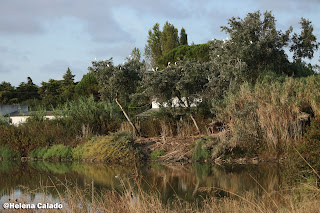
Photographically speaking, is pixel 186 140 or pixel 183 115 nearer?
pixel 186 140

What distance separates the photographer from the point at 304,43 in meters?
28.7

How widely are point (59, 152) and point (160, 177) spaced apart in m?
8.63

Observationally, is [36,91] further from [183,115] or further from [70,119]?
[183,115]

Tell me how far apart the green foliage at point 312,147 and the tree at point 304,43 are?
21.5 m

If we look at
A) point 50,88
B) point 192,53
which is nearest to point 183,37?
point 192,53

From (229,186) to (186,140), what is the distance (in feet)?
23.6

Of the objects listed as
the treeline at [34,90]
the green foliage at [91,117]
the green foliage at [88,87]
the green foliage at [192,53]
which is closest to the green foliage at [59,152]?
the green foliage at [91,117]

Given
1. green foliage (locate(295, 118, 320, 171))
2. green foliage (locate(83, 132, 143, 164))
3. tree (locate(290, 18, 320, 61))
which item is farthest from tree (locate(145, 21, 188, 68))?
green foliage (locate(295, 118, 320, 171))

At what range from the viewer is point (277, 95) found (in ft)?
55.2

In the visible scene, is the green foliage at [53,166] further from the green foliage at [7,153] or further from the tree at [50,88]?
the tree at [50,88]

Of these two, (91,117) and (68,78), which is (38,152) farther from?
(68,78)

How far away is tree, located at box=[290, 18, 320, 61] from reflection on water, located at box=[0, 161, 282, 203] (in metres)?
15.5

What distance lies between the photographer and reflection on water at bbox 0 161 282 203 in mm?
11500

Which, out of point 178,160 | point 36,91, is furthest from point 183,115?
point 36,91
